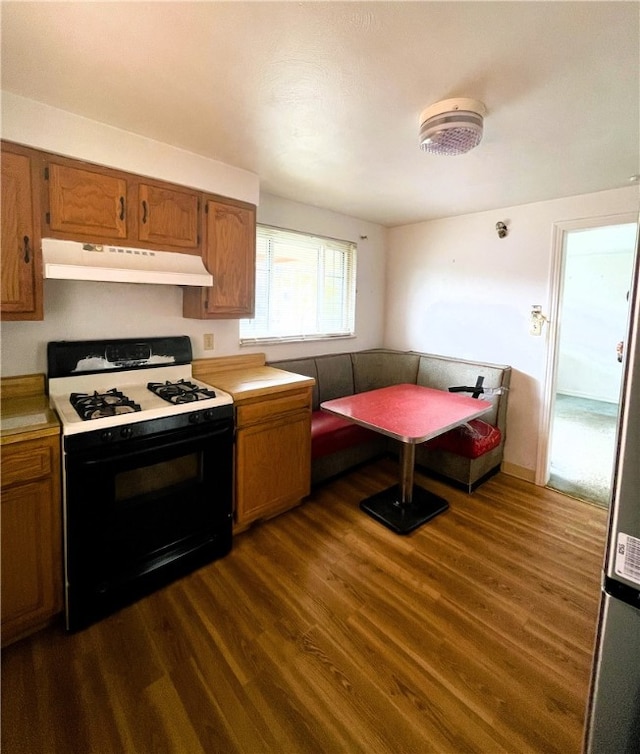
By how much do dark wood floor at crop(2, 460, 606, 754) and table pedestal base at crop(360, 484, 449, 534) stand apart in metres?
0.14

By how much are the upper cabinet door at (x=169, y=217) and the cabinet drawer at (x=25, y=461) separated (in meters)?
1.21

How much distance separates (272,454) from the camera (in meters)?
2.38

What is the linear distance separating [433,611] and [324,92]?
2419mm

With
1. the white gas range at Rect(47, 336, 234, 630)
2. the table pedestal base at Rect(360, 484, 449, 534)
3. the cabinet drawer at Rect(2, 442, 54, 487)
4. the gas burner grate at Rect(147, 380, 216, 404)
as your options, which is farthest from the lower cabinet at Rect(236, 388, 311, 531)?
the cabinet drawer at Rect(2, 442, 54, 487)

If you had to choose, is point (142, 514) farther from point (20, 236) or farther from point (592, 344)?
point (592, 344)

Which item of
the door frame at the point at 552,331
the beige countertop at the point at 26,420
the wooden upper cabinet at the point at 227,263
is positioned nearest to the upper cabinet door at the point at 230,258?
the wooden upper cabinet at the point at 227,263

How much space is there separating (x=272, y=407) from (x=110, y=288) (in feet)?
3.98

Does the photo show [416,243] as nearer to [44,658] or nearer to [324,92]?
[324,92]

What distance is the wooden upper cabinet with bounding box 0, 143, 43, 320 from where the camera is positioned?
5.40 ft

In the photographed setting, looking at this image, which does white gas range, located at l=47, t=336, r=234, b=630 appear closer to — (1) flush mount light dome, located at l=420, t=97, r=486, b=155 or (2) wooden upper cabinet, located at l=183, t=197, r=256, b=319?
(2) wooden upper cabinet, located at l=183, t=197, r=256, b=319

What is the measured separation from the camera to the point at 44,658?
1511mm

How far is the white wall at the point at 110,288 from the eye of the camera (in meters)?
1.75

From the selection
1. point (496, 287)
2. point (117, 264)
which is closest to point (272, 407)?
point (117, 264)

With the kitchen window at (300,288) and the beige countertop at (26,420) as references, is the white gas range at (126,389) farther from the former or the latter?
the kitchen window at (300,288)
